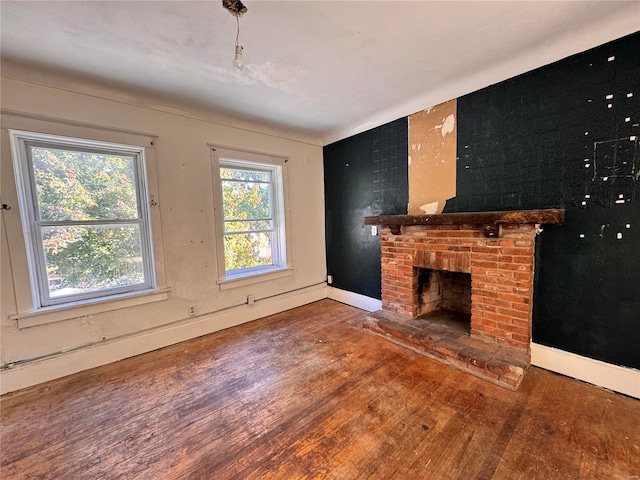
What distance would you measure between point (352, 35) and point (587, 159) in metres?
1.94

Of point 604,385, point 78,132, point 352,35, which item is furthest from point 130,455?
point 604,385

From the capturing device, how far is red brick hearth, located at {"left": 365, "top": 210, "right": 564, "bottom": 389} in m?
2.07

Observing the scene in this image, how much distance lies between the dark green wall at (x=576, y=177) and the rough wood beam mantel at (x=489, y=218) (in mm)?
226

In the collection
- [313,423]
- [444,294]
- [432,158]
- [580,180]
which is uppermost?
[432,158]

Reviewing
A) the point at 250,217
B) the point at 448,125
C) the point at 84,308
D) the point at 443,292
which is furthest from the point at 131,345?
the point at 448,125

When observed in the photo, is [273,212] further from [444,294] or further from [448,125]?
[444,294]

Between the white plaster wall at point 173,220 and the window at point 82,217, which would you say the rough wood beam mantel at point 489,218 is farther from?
the window at point 82,217

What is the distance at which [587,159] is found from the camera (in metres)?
1.88

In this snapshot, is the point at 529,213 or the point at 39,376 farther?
the point at 39,376

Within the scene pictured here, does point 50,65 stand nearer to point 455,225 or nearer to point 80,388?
point 80,388

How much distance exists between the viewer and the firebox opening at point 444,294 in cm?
296

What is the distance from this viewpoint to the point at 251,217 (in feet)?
11.4

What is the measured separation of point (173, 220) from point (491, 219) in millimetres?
3087

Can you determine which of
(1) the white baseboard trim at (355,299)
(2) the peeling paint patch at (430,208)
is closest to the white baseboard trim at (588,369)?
(2) the peeling paint patch at (430,208)
